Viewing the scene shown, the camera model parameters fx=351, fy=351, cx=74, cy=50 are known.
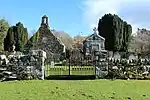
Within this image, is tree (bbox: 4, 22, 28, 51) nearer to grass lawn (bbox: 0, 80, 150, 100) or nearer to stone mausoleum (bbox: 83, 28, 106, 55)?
stone mausoleum (bbox: 83, 28, 106, 55)

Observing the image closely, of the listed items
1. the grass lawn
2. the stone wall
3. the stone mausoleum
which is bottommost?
the grass lawn

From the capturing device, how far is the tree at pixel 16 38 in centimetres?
4634

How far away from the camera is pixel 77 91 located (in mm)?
12000

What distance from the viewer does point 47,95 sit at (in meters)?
11.3

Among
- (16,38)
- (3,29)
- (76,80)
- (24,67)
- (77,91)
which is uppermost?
(3,29)

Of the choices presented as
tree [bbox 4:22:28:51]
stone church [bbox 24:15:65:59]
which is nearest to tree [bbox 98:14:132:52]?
stone church [bbox 24:15:65:59]

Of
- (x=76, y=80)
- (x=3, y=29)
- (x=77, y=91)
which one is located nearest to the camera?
(x=77, y=91)

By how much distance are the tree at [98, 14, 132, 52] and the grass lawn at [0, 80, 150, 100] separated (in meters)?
31.0

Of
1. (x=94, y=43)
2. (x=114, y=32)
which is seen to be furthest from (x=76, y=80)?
(x=114, y=32)

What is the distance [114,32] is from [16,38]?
13044mm

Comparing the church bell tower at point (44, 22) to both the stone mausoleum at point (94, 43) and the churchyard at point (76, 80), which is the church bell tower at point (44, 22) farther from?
the churchyard at point (76, 80)

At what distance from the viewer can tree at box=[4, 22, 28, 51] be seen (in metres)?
46.3

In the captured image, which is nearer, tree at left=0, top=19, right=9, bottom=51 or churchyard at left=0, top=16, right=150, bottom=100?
churchyard at left=0, top=16, right=150, bottom=100

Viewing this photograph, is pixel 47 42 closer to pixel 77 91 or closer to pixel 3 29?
pixel 3 29
